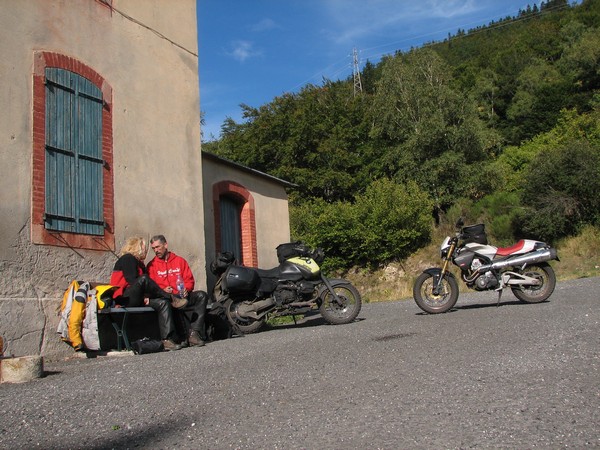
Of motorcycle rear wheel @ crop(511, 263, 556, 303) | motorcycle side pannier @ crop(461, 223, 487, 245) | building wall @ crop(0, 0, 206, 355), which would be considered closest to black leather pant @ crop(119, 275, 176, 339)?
building wall @ crop(0, 0, 206, 355)

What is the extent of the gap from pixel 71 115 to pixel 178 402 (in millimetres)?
5567

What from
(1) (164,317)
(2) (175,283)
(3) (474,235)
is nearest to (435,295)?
(3) (474,235)

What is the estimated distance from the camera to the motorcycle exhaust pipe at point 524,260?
8766mm

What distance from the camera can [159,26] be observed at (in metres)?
10.3

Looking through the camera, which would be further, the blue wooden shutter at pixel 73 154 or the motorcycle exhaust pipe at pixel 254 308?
the motorcycle exhaust pipe at pixel 254 308

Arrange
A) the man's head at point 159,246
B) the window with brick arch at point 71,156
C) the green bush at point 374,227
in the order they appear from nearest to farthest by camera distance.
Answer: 1. the window with brick arch at point 71,156
2. the man's head at point 159,246
3. the green bush at point 374,227

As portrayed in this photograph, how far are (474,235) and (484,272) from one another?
610 mm

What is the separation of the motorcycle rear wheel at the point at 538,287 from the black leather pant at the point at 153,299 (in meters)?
5.26

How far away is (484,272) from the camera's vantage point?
884 centimetres

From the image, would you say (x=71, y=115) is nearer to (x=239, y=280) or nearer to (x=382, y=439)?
(x=239, y=280)

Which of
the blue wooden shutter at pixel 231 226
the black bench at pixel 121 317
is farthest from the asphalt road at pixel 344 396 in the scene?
the blue wooden shutter at pixel 231 226

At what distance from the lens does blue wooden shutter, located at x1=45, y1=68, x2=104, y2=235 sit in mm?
7750

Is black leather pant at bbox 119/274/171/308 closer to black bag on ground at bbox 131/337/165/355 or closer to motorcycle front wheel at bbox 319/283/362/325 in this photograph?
black bag on ground at bbox 131/337/165/355

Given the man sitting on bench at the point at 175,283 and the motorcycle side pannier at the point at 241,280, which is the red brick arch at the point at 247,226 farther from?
the man sitting on bench at the point at 175,283
